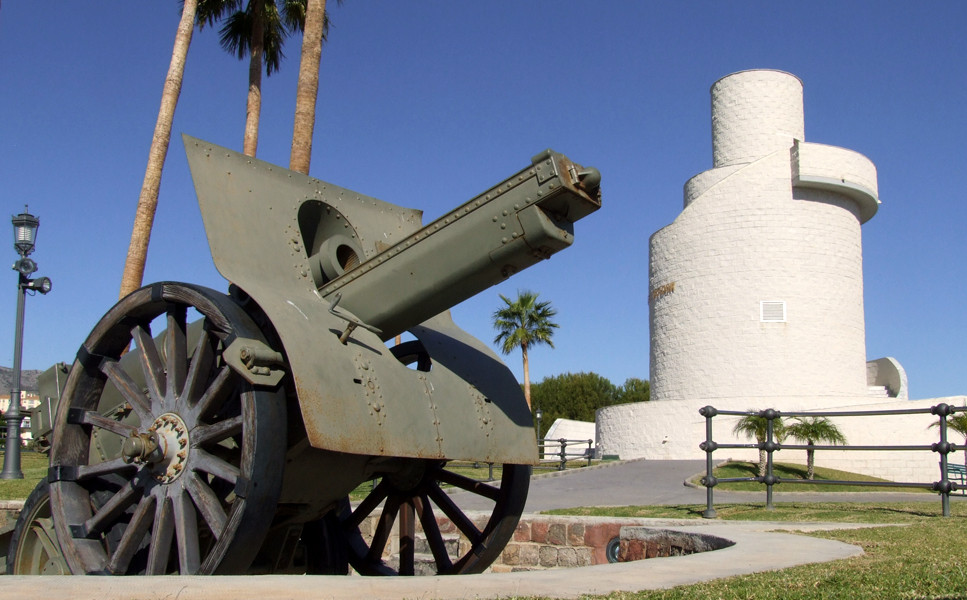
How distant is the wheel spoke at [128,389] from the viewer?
5273 millimetres

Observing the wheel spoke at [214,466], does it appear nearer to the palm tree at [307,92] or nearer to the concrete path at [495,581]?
the concrete path at [495,581]

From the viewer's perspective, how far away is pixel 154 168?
13.8m

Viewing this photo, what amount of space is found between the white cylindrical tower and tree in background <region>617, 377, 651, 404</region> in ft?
122

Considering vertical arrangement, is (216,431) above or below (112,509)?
above

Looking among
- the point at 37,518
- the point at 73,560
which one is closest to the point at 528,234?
the point at 73,560

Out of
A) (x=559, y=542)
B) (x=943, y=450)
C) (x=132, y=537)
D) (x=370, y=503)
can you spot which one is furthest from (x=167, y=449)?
(x=943, y=450)

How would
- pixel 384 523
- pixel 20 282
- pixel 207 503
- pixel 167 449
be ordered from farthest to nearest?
1. pixel 20 282
2. pixel 384 523
3. pixel 167 449
4. pixel 207 503

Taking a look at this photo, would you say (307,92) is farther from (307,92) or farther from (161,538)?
(161,538)

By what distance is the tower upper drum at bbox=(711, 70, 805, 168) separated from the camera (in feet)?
101

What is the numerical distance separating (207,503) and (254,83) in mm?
13668

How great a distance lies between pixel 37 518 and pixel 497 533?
299 centimetres

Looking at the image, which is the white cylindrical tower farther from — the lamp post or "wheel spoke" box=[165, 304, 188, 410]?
"wheel spoke" box=[165, 304, 188, 410]

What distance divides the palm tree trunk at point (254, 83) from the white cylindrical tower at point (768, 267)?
17197 millimetres

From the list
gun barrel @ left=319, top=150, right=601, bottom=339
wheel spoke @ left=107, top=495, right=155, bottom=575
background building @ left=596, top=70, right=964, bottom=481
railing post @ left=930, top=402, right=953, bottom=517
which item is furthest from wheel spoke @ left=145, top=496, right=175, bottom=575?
background building @ left=596, top=70, right=964, bottom=481
